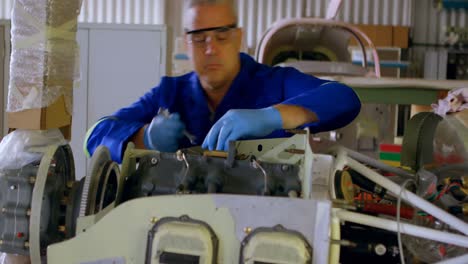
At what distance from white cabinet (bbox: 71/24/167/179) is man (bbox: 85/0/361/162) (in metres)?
1.86

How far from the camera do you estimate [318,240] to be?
2.50ft

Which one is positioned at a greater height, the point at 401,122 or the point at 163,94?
the point at 163,94

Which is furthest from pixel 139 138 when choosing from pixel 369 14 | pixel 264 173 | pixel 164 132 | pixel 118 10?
pixel 369 14

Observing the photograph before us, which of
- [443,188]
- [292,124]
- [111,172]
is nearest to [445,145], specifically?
[443,188]

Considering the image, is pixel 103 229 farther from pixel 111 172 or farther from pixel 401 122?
pixel 401 122

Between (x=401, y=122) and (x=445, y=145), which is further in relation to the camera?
(x=401, y=122)

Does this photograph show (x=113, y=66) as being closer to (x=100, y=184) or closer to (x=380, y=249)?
(x=100, y=184)

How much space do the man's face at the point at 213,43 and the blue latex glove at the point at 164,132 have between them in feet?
0.87

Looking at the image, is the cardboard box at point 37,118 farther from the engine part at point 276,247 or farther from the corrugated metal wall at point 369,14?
the corrugated metal wall at point 369,14

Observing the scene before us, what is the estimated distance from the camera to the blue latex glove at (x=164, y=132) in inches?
42.7

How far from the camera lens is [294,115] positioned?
3.56 feet

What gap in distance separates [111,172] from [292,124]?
0.36 m

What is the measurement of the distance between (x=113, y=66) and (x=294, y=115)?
243 cm

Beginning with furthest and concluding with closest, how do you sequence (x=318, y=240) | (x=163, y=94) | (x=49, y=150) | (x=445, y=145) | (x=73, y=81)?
(x=163, y=94) → (x=445, y=145) → (x=73, y=81) → (x=49, y=150) → (x=318, y=240)
